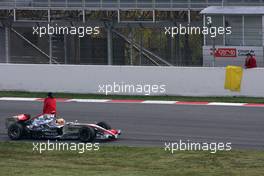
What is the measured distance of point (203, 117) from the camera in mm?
25031

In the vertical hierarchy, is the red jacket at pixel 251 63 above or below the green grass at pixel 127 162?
above

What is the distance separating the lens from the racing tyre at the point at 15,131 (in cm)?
2195

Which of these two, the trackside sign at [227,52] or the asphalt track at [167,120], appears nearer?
the asphalt track at [167,120]

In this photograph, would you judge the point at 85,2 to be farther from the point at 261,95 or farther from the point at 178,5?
the point at 261,95

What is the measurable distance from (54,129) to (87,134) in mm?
950

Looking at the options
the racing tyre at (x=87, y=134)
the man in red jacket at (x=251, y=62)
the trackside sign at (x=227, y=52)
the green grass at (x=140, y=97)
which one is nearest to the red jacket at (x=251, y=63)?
the man in red jacket at (x=251, y=62)

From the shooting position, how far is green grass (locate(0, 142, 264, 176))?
17562mm

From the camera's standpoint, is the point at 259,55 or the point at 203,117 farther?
the point at 259,55

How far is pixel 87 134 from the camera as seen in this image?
21.3 m

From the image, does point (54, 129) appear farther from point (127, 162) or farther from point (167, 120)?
point (167, 120)

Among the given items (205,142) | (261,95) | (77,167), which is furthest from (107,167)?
(261,95)

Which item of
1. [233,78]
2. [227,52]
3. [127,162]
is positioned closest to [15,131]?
[127,162]

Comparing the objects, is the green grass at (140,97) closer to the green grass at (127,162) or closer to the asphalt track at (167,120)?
the asphalt track at (167,120)

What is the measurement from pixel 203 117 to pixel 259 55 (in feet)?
26.7
